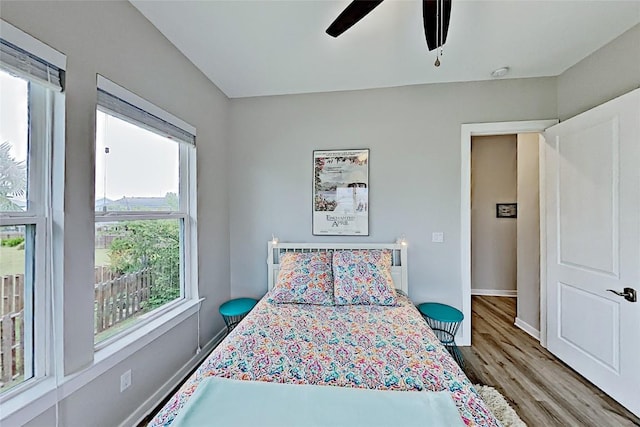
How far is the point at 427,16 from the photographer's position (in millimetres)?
1495

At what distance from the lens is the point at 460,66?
269 cm

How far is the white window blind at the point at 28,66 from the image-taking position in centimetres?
119

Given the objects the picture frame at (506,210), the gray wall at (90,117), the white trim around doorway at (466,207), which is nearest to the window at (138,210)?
the gray wall at (90,117)

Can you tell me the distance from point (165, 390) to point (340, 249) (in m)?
1.94

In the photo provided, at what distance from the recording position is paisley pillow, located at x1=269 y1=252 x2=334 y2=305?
8.39ft

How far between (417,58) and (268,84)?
58.3 inches

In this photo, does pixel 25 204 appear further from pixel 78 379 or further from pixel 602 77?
pixel 602 77

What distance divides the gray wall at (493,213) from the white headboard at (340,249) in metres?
2.66

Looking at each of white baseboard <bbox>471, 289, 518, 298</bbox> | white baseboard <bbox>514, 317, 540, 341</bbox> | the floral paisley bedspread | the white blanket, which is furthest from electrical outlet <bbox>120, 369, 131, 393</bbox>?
white baseboard <bbox>471, 289, 518, 298</bbox>

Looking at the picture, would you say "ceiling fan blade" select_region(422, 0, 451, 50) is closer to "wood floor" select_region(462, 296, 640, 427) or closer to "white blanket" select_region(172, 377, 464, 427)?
"white blanket" select_region(172, 377, 464, 427)

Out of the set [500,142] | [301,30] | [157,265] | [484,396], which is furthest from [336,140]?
[500,142]

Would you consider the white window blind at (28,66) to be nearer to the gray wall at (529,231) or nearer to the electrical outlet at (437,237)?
the electrical outlet at (437,237)

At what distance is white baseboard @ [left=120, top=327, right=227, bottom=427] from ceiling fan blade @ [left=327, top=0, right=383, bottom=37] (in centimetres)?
266

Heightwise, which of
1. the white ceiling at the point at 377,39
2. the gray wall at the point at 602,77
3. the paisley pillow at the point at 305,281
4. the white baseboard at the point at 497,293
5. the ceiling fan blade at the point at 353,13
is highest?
the white ceiling at the point at 377,39
